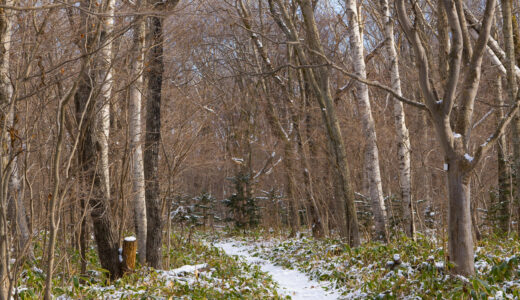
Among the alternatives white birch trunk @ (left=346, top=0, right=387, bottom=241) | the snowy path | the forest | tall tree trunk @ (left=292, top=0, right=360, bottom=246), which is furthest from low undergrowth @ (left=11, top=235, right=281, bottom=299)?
white birch trunk @ (left=346, top=0, right=387, bottom=241)

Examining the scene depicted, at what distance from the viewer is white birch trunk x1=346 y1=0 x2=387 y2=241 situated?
337 inches

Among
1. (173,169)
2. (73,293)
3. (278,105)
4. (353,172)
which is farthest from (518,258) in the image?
(278,105)

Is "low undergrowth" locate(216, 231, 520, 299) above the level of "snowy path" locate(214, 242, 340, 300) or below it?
above

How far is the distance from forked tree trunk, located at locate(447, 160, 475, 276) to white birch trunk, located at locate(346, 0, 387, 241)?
3845mm

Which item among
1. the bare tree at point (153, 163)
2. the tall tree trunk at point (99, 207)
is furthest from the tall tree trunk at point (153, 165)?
the tall tree trunk at point (99, 207)

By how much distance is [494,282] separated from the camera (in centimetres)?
455

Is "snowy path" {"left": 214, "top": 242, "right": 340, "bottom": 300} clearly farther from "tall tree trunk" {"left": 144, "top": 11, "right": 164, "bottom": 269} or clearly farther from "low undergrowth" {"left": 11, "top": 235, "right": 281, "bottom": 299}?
"tall tree trunk" {"left": 144, "top": 11, "right": 164, "bottom": 269}

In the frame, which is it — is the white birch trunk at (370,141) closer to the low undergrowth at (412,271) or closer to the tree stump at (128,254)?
the low undergrowth at (412,271)

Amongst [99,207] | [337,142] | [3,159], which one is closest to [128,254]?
[99,207]

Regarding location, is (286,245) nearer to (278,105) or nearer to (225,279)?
(225,279)

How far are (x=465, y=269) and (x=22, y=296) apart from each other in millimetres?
4917

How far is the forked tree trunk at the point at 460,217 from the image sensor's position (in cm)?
451

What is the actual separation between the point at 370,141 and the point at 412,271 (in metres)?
3.70

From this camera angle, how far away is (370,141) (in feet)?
28.2
